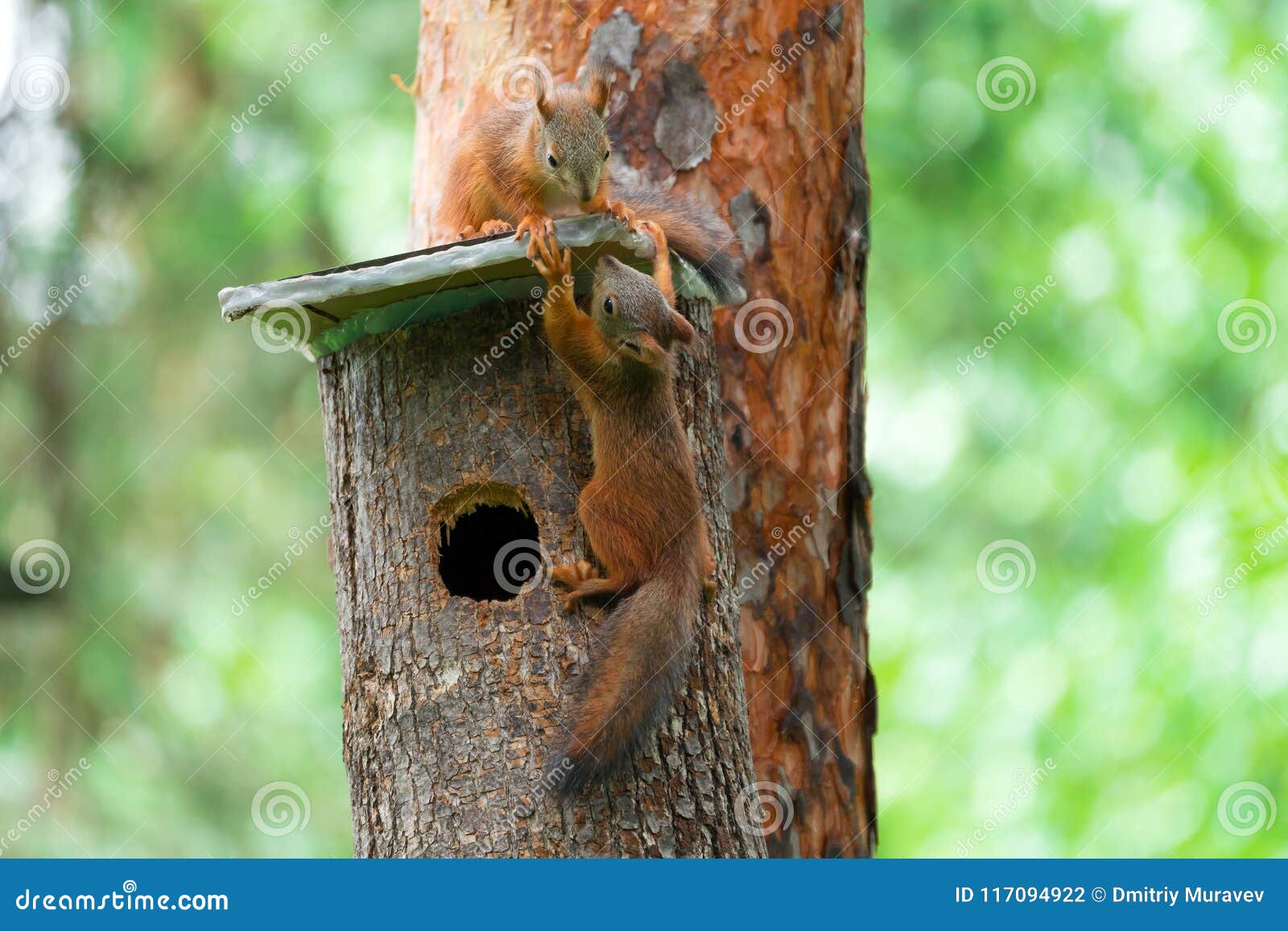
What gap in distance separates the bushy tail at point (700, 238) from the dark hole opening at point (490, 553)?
2.49 feet

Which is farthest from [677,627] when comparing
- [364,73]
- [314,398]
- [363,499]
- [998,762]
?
[364,73]

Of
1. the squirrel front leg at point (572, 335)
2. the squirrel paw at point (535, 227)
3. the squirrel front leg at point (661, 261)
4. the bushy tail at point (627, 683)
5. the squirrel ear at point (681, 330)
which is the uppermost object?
the squirrel front leg at point (661, 261)

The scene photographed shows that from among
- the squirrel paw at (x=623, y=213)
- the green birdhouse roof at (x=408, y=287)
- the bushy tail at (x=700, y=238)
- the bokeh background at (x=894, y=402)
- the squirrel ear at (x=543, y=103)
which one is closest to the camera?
the green birdhouse roof at (x=408, y=287)

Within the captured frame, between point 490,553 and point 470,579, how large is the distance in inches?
3.3

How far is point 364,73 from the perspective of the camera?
560cm

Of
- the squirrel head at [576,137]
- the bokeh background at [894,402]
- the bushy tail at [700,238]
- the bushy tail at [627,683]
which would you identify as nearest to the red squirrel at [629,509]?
the bushy tail at [627,683]

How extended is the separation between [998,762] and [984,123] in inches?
111

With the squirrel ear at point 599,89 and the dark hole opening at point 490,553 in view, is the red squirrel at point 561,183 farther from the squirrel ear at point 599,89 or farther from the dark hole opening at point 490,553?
the dark hole opening at point 490,553

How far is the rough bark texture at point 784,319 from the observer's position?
127 inches

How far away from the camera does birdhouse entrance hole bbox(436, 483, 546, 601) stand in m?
2.56

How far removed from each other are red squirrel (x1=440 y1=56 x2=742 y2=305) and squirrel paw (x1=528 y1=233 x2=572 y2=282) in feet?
0.74

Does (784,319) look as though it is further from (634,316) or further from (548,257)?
(548,257)

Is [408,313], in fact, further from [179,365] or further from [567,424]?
[179,365]

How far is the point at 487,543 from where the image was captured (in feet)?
9.28
